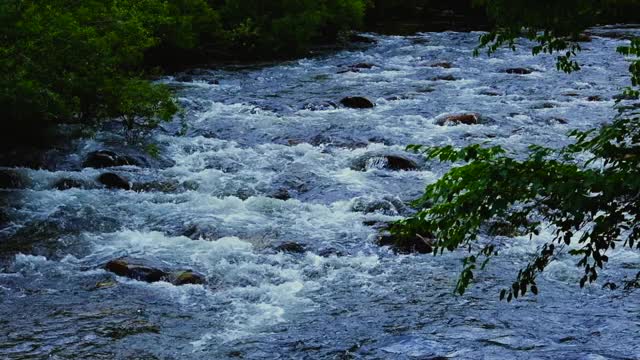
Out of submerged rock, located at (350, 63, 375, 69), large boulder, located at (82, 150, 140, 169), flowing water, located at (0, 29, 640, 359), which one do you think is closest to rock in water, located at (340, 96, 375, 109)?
flowing water, located at (0, 29, 640, 359)

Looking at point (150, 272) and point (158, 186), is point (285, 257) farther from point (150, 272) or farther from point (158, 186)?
point (158, 186)

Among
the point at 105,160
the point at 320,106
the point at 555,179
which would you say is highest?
the point at 555,179

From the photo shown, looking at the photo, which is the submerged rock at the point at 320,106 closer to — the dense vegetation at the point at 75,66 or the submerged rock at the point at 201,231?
the dense vegetation at the point at 75,66

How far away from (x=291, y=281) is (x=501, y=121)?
365 inches

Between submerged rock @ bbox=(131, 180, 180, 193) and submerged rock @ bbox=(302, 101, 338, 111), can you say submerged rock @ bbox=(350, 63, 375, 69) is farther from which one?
submerged rock @ bbox=(131, 180, 180, 193)

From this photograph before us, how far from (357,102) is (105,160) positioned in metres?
6.88

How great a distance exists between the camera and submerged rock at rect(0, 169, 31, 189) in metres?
13.2

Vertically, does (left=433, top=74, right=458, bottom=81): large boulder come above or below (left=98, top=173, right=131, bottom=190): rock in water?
above

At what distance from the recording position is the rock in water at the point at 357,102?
1886cm

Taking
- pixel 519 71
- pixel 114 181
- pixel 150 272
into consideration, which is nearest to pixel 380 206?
pixel 150 272

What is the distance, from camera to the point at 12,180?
43.8ft

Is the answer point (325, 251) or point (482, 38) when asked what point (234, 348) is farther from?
point (482, 38)

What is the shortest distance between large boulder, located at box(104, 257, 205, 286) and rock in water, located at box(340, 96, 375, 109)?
9896 mm

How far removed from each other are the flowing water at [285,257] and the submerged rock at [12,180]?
175 millimetres
